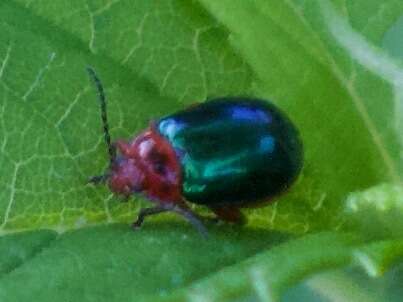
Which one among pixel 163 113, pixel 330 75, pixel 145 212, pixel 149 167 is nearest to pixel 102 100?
pixel 163 113

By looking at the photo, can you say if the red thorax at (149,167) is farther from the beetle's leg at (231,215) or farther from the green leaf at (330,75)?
the green leaf at (330,75)

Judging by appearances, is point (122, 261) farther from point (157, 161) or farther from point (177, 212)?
point (157, 161)

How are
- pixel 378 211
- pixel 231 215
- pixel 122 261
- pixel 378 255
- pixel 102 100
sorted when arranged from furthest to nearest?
pixel 231 215
pixel 102 100
pixel 122 261
pixel 378 211
pixel 378 255

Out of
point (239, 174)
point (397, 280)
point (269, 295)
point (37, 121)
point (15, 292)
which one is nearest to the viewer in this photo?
point (269, 295)

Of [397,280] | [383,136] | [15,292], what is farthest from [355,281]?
[15,292]

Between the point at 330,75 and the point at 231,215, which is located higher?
the point at 330,75

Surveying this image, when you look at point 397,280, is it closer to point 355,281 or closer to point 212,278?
point 355,281

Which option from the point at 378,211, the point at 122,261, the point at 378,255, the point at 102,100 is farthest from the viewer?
the point at 102,100

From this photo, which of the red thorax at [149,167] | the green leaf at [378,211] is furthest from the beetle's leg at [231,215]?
the green leaf at [378,211]
